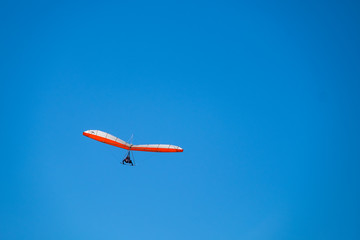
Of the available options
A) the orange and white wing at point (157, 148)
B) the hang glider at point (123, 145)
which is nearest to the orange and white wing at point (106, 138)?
the hang glider at point (123, 145)

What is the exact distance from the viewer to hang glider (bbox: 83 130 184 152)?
1844 inches

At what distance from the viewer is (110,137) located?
47.1 metres

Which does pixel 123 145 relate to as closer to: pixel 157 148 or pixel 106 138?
pixel 106 138

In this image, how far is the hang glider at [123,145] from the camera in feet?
154

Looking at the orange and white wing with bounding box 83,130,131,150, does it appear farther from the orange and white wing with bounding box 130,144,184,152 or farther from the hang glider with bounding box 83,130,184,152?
the orange and white wing with bounding box 130,144,184,152

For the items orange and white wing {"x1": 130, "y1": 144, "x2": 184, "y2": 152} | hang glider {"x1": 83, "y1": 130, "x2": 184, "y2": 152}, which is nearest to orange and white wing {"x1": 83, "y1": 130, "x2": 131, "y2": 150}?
hang glider {"x1": 83, "y1": 130, "x2": 184, "y2": 152}

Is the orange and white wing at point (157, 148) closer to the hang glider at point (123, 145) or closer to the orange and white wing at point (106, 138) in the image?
the hang glider at point (123, 145)

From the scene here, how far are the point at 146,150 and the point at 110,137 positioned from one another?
5.50 meters

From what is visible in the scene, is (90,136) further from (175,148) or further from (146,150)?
(175,148)

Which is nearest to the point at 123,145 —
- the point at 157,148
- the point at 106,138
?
the point at 106,138

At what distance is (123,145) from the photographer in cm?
4706

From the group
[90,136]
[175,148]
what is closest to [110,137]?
[90,136]

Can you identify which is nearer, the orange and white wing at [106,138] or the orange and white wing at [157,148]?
the orange and white wing at [157,148]

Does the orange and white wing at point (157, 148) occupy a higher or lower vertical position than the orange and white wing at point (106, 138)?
lower
